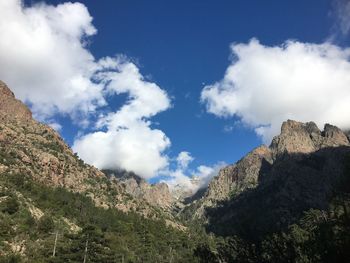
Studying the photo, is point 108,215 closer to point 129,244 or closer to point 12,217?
point 129,244

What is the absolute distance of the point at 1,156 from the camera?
179750 millimetres

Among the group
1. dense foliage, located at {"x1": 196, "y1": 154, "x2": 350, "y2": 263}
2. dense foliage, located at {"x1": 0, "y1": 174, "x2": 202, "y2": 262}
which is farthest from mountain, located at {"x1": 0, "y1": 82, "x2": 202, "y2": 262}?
dense foliage, located at {"x1": 196, "y1": 154, "x2": 350, "y2": 263}

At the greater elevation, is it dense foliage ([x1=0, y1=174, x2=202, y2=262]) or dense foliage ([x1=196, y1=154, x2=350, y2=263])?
dense foliage ([x1=0, y1=174, x2=202, y2=262])

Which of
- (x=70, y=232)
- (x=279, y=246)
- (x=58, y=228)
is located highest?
(x=70, y=232)

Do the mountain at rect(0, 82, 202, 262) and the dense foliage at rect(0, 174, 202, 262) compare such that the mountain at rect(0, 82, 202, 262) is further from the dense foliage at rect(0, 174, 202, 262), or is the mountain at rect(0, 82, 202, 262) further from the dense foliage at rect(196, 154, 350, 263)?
the dense foliage at rect(196, 154, 350, 263)

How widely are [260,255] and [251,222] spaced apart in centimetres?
330

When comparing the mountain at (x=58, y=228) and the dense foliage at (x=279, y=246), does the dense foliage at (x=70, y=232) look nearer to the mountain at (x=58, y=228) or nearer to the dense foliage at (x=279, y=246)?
the mountain at (x=58, y=228)

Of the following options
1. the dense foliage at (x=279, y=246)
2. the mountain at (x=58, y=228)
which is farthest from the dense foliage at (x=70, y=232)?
the dense foliage at (x=279, y=246)

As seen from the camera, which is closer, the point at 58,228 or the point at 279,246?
the point at 279,246

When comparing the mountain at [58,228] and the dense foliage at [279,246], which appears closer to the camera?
the dense foliage at [279,246]

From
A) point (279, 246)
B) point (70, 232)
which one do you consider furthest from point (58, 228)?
point (279, 246)

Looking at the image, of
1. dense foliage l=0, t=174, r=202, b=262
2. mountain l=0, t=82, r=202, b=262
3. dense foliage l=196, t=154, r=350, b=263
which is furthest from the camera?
mountain l=0, t=82, r=202, b=262

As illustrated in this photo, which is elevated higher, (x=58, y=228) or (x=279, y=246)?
(x=58, y=228)

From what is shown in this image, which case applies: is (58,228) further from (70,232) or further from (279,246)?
(279,246)
